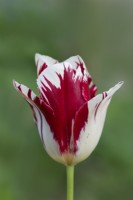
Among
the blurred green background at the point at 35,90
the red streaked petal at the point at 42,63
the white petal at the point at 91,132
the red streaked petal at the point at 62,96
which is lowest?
the blurred green background at the point at 35,90

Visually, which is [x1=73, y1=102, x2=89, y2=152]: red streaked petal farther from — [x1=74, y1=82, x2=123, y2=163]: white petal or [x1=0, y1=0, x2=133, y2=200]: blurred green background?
[x1=0, y1=0, x2=133, y2=200]: blurred green background

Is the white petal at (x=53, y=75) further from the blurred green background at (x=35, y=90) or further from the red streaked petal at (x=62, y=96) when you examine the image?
the blurred green background at (x=35, y=90)

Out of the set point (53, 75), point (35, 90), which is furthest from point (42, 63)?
point (35, 90)

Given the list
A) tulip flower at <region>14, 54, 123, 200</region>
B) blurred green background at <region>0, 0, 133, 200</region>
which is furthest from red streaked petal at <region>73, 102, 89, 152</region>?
blurred green background at <region>0, 0, 133, 200</region>

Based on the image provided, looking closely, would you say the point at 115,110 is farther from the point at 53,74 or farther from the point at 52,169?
the point at 53,74

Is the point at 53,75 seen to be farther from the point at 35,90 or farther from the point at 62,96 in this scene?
the point at 35,90

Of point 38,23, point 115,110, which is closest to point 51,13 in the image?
point 38,23

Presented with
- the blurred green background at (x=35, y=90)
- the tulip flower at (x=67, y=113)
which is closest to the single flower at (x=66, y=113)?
the tulip flower at (x=67, y=113)
